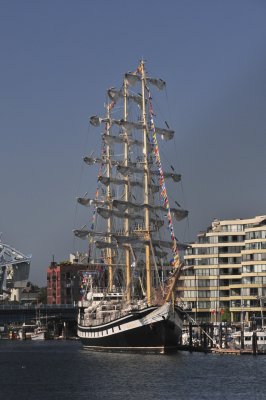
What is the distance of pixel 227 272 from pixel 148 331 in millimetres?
71542

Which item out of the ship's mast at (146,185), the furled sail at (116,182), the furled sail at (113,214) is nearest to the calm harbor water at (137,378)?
the ship's mast at (146,185)

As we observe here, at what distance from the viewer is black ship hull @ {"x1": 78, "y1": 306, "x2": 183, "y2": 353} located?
111438mm

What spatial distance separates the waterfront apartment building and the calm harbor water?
195 ft

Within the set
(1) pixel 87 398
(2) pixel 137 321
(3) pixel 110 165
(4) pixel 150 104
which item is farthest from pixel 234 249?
(1) pixel 87 398

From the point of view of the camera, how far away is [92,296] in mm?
141875

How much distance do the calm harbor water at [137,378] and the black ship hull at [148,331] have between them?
2074mm

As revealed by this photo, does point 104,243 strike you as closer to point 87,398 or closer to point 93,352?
point 93,352

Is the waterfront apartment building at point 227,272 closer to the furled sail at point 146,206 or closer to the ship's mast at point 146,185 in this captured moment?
the furled sail at point 146,206

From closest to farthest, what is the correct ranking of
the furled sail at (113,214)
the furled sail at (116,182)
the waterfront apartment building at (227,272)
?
1. the furled sail at (113,214)
2. the furled sail at (116,182)
3. the waterfront apartment building at (227,272)

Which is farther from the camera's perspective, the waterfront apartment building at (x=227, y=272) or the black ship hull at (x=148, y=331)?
the waterfront apartment building at (x=227, y=272)

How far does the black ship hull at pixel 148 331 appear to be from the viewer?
111 m

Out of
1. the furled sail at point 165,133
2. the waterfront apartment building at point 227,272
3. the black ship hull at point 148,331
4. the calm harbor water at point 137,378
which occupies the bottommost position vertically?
Answer: the calm harbor water at point 137,378

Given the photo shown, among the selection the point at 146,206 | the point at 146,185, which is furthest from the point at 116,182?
the point at 146,206

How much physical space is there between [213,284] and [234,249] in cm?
758
